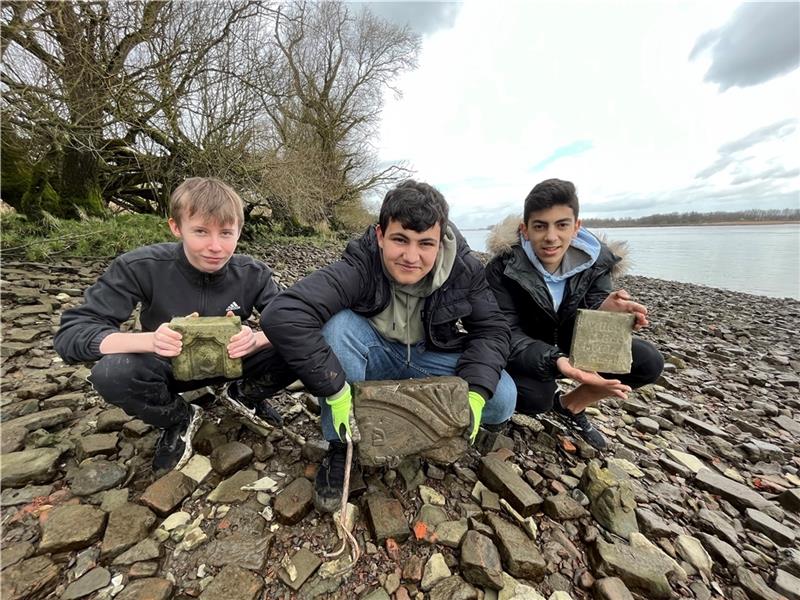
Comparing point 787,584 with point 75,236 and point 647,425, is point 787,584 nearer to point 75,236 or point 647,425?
point 647,425

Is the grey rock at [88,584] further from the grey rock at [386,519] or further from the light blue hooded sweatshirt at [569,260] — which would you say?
the light blue hooded sweatshirt at [569,260]

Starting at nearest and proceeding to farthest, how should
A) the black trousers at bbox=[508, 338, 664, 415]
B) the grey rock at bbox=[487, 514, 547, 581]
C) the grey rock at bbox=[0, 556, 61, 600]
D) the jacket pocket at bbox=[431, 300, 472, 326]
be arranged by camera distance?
the grey rock at bbox=[0, 556, 61, 600] → the grey rock at bbox=[487, 514, 547, 581] → the jacket pocket at bbox=[431, 300, 472, 326] → the black trousers at bbox=[508, 338, 664, 415]

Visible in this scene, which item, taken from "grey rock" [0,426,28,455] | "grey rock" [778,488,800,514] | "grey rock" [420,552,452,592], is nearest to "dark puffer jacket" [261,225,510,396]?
"grey rock" [420,552,452,592]

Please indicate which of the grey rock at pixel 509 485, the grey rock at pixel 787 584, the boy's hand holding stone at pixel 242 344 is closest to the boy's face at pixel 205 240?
the boy's hand holding stone at pixel 242 344

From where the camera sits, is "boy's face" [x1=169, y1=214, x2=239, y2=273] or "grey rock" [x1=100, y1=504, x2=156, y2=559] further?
"boy's face" [x1=169, y1=214, x2=239, y2=273]

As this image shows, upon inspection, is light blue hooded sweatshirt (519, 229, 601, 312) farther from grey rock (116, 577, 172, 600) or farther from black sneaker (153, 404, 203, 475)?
grey rock (116, 577, 172, 600)

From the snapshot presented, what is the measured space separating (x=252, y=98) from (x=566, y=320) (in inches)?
292

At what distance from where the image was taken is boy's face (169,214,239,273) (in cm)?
213

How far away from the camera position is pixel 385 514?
1.86 meters

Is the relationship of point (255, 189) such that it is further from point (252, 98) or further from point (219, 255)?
point (219, 255)

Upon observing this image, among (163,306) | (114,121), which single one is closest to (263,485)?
(163,306)

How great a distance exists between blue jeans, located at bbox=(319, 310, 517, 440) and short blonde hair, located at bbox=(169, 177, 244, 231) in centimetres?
87

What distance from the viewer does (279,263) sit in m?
8.70

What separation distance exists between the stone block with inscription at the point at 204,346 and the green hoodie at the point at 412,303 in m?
0.82
